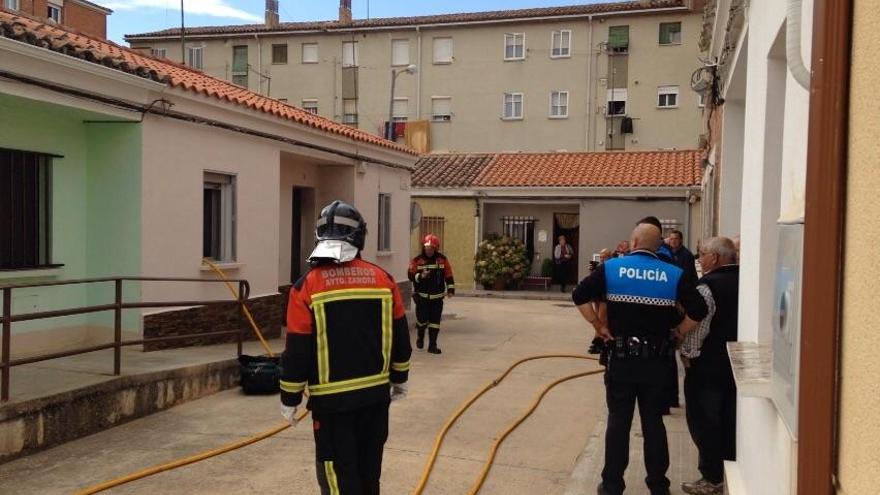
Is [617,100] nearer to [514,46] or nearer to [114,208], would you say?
[514,46]

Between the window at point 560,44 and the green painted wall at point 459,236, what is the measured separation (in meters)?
12.6

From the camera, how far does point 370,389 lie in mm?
3910

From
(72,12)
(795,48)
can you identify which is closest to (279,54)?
(72,12)

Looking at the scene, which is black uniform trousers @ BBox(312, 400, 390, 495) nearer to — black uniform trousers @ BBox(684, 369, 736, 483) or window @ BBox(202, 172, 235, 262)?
black uniform trousers @ BBox(684, 369, 736, 483)

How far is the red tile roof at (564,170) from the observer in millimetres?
22250

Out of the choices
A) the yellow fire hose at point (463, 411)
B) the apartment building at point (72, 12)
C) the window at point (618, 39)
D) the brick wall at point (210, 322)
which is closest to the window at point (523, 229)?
the window at point (618, 39)

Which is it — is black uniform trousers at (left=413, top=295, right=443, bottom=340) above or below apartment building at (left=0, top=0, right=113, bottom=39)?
below

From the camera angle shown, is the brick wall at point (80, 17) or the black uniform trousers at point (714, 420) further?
the brick wall at point (80, 17)

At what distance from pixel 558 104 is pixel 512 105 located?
2069 mm

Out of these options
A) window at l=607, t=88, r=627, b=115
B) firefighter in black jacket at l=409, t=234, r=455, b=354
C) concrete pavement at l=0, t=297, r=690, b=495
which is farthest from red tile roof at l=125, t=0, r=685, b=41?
concrete pavement at l=0, t=297, r=690, b=495

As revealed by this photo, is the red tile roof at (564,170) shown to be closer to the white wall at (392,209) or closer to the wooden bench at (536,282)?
the wooden bench at (536,282)

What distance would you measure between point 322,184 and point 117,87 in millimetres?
6139

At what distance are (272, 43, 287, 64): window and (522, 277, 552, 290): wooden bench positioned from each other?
19.3 metres

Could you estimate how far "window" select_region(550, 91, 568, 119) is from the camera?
33.2 metres
